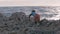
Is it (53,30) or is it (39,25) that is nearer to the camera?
(53,30)

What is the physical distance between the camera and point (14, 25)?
2.36 m

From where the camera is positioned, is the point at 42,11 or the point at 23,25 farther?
the point at 42,11

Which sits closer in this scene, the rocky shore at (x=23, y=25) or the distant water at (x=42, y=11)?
the rocky shore at (x=23, y=25)

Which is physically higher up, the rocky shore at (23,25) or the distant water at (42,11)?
the distant water at (42,11)

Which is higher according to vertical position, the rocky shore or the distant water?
the distant water

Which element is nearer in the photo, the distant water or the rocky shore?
the rocky shore
